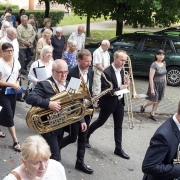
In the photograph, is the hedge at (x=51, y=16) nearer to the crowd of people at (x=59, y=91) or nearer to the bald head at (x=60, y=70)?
the crowd of people at (x=59, y=91)

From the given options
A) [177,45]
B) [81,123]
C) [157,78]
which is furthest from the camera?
[177,45]

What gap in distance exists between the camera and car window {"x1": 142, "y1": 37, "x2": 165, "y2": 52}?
39.1 feet

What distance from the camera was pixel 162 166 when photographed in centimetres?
324

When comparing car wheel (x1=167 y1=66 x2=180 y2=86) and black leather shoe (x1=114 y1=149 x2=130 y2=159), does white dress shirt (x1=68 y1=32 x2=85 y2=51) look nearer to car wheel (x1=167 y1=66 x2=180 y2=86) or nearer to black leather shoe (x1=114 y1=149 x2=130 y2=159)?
car wheel (x1=167 y1=66 x2=180 y2=86)

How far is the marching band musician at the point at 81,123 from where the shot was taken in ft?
17.0

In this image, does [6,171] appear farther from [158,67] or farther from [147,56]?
[147,56]

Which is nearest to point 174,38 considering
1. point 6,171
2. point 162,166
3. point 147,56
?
point 147,56

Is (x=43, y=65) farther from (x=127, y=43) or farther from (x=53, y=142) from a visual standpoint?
(x=127, y=43)

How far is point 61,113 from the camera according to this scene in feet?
15.6

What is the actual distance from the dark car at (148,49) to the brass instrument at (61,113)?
721 centimetres

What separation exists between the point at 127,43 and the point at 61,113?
25.7 ft

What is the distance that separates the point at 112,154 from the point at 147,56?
615cm

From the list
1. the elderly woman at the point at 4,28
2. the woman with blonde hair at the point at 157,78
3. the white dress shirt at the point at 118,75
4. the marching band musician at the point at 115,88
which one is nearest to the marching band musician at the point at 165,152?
the marching band musician at the point at 115,88

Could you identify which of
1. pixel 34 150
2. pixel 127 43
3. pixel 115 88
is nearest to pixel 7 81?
pixel 115 88
